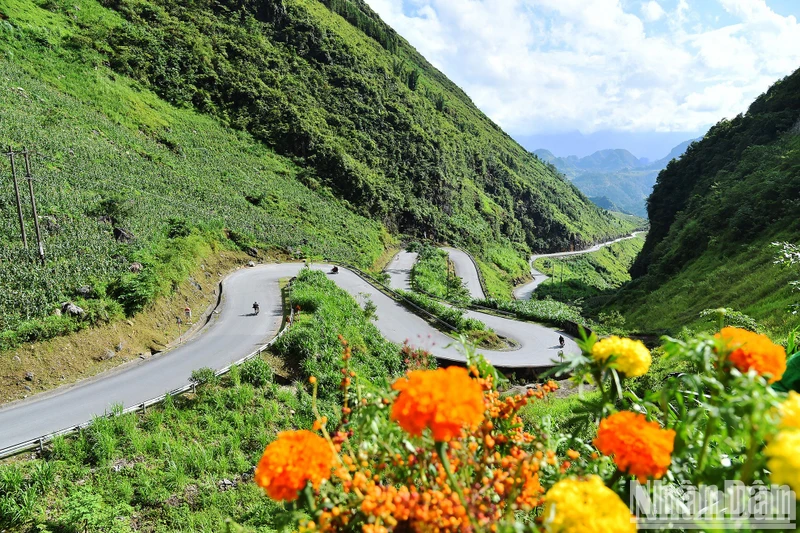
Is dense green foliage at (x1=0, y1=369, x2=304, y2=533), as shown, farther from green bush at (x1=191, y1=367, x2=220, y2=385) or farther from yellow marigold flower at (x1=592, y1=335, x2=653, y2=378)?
yellow marigold flower at (x1=592, y1=335, x2=653, y2=378)

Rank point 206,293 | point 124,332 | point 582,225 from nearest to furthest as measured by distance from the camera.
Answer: point 124,332 → point 206,293 → point 582,225

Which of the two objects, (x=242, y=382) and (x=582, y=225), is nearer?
(x=242, y=382)

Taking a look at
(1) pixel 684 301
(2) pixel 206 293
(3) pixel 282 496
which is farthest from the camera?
(1) pixel 684 301

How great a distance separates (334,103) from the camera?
72.3m

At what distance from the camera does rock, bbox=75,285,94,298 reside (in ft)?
49.2

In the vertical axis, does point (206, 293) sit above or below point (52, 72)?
below

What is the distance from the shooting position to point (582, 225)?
127938 millimetres

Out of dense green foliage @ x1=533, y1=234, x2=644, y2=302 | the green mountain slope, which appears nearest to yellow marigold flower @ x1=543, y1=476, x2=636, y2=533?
the green mountain slope

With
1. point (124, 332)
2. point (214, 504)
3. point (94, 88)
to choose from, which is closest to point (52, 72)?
point (94, 88)

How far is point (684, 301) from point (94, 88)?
5919cm

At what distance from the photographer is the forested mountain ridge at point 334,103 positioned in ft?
189

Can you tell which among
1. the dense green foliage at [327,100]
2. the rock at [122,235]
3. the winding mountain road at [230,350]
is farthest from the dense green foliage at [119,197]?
the dense green foliage at [327,100]

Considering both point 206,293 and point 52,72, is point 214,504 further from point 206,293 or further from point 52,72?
point 52,72

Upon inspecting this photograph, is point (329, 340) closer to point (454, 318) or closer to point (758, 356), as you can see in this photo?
point (454, 318)
